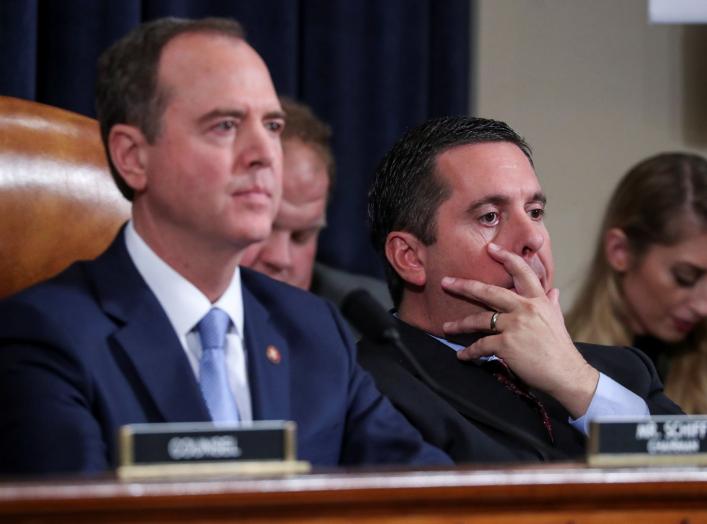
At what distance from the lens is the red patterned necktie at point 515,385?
2006 millimetres

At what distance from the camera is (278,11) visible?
124 inches

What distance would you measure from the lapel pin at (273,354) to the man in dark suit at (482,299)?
339 mm

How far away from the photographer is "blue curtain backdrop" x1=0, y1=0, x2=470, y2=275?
315 cm

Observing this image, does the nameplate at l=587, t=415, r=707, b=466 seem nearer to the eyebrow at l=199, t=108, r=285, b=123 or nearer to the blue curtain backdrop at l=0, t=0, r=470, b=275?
the eyebrow at l=199, t=108, r=285, b=123

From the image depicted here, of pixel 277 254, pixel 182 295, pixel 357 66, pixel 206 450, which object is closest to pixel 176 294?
pixel 182 295

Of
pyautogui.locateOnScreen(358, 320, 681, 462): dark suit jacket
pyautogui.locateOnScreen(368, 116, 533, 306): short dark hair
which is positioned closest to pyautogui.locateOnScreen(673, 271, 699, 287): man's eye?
pyautogui.locateOnScreen(358, 320, 681, 462): dark suit jacket

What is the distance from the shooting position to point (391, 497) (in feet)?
3.85

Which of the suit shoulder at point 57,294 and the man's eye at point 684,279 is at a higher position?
the suit shoulder at point 57,294

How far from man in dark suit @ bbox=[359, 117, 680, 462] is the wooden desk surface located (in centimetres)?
65

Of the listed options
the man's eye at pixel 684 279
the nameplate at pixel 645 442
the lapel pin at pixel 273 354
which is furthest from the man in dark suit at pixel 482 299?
the man's eye at pixel 684 279

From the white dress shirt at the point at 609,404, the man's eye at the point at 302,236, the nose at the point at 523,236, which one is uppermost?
the nose at the point at 523,236

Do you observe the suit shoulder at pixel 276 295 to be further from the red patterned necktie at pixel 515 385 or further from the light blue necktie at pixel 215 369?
the red patterned necktie at pixel 515 385

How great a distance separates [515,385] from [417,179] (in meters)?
0.38

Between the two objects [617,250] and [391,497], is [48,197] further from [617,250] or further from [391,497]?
[617,250]
